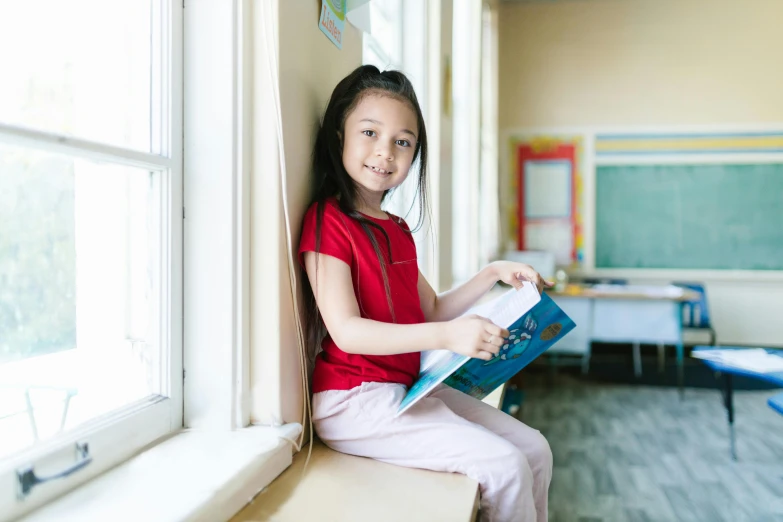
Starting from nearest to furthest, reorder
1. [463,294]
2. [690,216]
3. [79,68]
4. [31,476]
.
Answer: [31,476]
[79,68]
[463,294]
[690,216]

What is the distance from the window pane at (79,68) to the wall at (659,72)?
4697 mm

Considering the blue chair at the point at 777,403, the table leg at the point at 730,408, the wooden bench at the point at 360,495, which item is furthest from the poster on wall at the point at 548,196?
the wooden bench at the point at 360,495

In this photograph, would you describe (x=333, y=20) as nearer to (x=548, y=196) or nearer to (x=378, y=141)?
(x=378, y=141)

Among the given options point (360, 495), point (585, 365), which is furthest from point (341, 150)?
point (585, 365)

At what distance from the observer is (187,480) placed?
0.79 meters

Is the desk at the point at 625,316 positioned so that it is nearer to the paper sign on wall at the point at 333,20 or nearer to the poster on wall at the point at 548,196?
the poster on wall at the point at 548,196

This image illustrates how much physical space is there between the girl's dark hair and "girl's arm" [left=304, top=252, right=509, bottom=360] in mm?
101

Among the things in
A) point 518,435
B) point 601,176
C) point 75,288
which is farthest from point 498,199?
point 75,288

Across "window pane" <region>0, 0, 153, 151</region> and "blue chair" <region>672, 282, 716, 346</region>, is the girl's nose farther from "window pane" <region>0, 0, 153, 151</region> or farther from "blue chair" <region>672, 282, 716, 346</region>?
"blue chair" <region>672, 282, 716, 346</region>

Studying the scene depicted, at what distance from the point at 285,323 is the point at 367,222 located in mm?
233

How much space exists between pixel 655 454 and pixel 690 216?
113 inches

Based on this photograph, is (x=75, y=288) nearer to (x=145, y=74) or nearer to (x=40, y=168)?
(x=40, y=168)

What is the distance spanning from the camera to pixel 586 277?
16.9 feet

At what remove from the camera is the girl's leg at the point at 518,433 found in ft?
3.45
